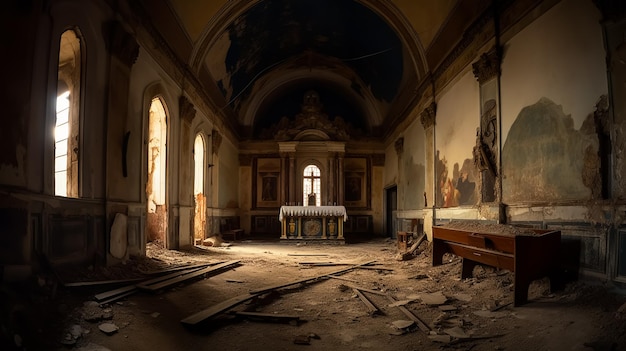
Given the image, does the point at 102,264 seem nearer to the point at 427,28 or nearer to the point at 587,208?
the point at 587,208

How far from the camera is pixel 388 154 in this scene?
18281 mm

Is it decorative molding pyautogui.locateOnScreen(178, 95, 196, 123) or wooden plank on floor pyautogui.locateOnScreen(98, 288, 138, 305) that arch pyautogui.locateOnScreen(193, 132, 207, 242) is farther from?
wooden plank on floor pyautogui.locateOnScreen(98, 288, 138, 305)

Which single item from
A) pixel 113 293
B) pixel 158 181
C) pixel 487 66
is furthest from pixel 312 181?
pixel 113 293

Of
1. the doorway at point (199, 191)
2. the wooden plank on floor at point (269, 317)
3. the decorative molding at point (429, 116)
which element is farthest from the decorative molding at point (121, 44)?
the decorative molding at point (429, 116)

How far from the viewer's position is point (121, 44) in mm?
6762

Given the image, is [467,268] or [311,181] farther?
[311,181]

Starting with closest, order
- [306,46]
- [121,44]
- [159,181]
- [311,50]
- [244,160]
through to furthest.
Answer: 1. [121,44]
2. [159,181]
3. [306,46]
4. [311,50]
5. [244,160]

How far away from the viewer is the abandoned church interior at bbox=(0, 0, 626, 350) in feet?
13.5

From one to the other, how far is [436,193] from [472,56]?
376cm

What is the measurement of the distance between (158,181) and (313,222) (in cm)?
682

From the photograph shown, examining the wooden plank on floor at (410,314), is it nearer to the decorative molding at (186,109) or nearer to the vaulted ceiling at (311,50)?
the vaulted ceiling at (311,50)

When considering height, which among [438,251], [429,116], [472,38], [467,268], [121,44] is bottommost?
[467,268]

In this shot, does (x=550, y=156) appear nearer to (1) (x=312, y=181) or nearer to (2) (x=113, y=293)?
(2) (x=113, y=293)

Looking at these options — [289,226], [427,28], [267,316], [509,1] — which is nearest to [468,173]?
[509,1]
